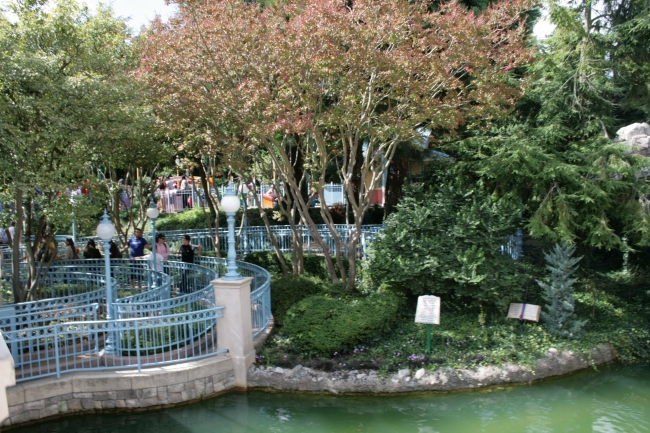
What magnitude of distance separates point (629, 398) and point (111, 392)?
799 cm

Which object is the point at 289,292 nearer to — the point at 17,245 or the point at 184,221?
the point at 17,245

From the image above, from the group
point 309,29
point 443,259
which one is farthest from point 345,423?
point 309,29

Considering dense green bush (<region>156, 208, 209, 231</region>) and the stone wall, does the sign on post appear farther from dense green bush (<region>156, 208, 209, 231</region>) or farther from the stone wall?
dense green bush (<region>156, 208, 209, 231</region>)

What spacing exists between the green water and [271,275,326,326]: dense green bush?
2.71m

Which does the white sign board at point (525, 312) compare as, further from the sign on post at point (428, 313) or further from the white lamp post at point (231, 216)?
the white lamp post at point (231, 216)

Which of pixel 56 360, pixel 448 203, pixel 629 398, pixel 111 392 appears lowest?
pixel 629 398

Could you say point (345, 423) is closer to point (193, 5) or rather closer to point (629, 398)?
point (629, 398)

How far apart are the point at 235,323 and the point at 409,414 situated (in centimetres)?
302

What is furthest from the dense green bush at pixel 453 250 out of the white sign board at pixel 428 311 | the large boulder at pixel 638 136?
the large boulder at pixel 638 136

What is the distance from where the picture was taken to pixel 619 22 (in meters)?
13.2

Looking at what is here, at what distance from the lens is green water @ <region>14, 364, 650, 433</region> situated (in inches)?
313

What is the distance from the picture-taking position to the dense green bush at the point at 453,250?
1090 cm

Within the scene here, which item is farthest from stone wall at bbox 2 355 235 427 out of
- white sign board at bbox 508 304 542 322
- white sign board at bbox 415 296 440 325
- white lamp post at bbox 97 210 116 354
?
white sign board at bbox 508 304 542 322

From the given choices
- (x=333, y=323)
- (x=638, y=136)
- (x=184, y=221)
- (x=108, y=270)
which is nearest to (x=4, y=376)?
(x=108, y=270)
